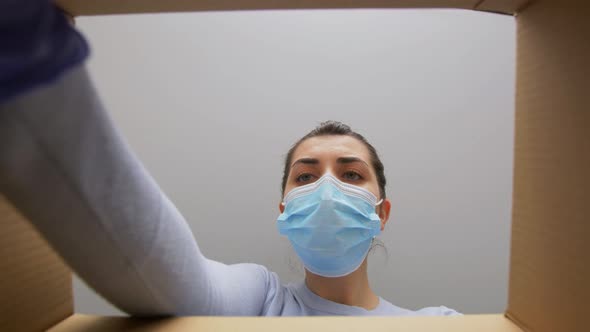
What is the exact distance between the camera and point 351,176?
32.3 inches

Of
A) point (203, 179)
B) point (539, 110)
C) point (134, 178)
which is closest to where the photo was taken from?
point (134, 178)

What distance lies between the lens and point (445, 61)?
123 cm

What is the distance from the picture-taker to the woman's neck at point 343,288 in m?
0.80

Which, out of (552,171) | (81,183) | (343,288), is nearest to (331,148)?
(343,288)

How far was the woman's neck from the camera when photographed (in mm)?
802

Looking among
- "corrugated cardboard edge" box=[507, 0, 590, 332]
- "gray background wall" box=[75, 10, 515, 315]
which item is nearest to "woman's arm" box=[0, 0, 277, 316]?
"corrugated cardboard edge" box=[507, 0, 590, 332]

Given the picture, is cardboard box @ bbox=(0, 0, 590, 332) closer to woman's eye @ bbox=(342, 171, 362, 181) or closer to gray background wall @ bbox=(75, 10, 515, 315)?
woman's eye @ bbox=(342, 171, 362, 181)

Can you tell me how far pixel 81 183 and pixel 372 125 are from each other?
1.11 metres

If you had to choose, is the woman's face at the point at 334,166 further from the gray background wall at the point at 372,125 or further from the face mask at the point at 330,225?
the gray background wall at the point at 372,125

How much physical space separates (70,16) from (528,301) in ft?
1.69

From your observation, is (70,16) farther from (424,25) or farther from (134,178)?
(424,25)

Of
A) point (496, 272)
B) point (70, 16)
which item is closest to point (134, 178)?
point (70, 16)

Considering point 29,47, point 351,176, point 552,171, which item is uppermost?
point 29,47

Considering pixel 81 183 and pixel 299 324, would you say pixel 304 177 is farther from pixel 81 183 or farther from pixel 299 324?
pixel 81 183
